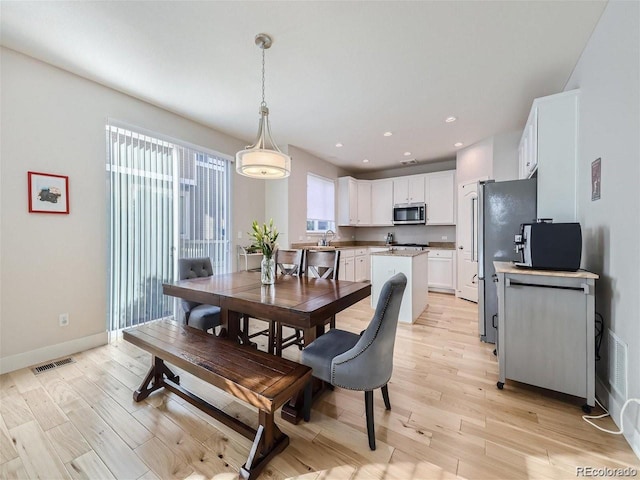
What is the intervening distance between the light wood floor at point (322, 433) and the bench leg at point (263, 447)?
48 mm

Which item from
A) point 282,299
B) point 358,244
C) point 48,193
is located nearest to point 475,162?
point 358,244

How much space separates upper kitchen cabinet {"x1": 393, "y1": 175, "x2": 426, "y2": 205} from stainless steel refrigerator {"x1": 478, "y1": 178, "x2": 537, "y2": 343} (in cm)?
292

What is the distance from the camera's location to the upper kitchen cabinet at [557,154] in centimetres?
236

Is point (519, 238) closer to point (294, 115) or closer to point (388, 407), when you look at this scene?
point (388, 407)

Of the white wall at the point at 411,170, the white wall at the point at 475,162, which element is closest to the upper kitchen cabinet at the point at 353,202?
the white wall at the point at 411,170

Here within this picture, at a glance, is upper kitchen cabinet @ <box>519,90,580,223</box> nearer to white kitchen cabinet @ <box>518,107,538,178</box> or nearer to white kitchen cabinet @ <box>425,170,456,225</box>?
white kitchen cabinet @ <box>518,107,538,178</box>

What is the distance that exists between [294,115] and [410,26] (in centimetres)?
183

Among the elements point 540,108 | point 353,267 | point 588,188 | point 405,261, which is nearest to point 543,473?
point 588,188

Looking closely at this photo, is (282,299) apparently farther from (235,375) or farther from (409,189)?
(409,189)

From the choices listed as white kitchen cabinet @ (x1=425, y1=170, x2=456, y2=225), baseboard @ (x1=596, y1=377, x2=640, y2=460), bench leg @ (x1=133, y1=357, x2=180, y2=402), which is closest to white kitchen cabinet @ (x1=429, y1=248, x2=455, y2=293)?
white kitchen cabinet @ (x1=425, y1=170, x2=456, y2=225)

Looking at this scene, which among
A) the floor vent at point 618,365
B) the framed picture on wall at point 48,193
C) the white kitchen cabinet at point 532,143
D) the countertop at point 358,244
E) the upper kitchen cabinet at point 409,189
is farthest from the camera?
the upper kitchen cabinet at point 409,189

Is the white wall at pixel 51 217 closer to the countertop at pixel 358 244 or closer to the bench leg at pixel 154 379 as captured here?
the bench leg at pixel 154 379

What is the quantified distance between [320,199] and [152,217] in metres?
3.22

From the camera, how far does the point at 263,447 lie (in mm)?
1390
